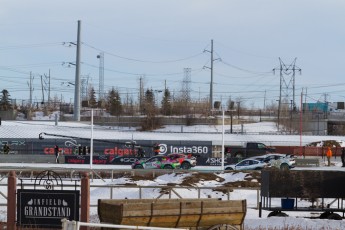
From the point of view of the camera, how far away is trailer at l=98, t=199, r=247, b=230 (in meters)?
14.0

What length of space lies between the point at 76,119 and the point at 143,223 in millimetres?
75249

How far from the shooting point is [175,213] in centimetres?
1448

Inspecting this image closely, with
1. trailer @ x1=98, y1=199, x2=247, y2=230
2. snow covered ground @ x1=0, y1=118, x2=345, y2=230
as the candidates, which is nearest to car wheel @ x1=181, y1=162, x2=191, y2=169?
snow covered ground @ x1=0, y1=118, x2=345, y2=230

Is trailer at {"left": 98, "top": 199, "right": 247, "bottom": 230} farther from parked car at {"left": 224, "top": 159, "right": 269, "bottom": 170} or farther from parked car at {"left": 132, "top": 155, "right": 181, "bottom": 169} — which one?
parked car at {"left": 224, "top": 159, "right": 269, "bottom": 170}

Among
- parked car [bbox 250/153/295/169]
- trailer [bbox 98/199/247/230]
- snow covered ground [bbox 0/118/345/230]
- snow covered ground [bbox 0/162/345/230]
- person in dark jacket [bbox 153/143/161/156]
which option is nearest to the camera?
trailer [bbox 98/199/247/230]

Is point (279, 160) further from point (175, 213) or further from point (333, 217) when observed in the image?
point (175, 213)

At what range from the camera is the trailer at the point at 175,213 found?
14.0m

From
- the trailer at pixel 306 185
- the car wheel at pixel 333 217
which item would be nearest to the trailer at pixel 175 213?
the trailer at pixel 306 185

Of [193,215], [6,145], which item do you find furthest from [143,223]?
[6,145]

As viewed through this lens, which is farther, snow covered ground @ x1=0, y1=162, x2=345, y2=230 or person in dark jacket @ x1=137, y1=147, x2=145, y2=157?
person in dark jacket @ x1=137, y1=147, x2=145, y2=157

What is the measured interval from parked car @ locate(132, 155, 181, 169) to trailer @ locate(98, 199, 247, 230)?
121ft

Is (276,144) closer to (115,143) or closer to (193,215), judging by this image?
(115,143)

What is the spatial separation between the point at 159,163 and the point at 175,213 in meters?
37.9

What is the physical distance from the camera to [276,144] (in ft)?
256
